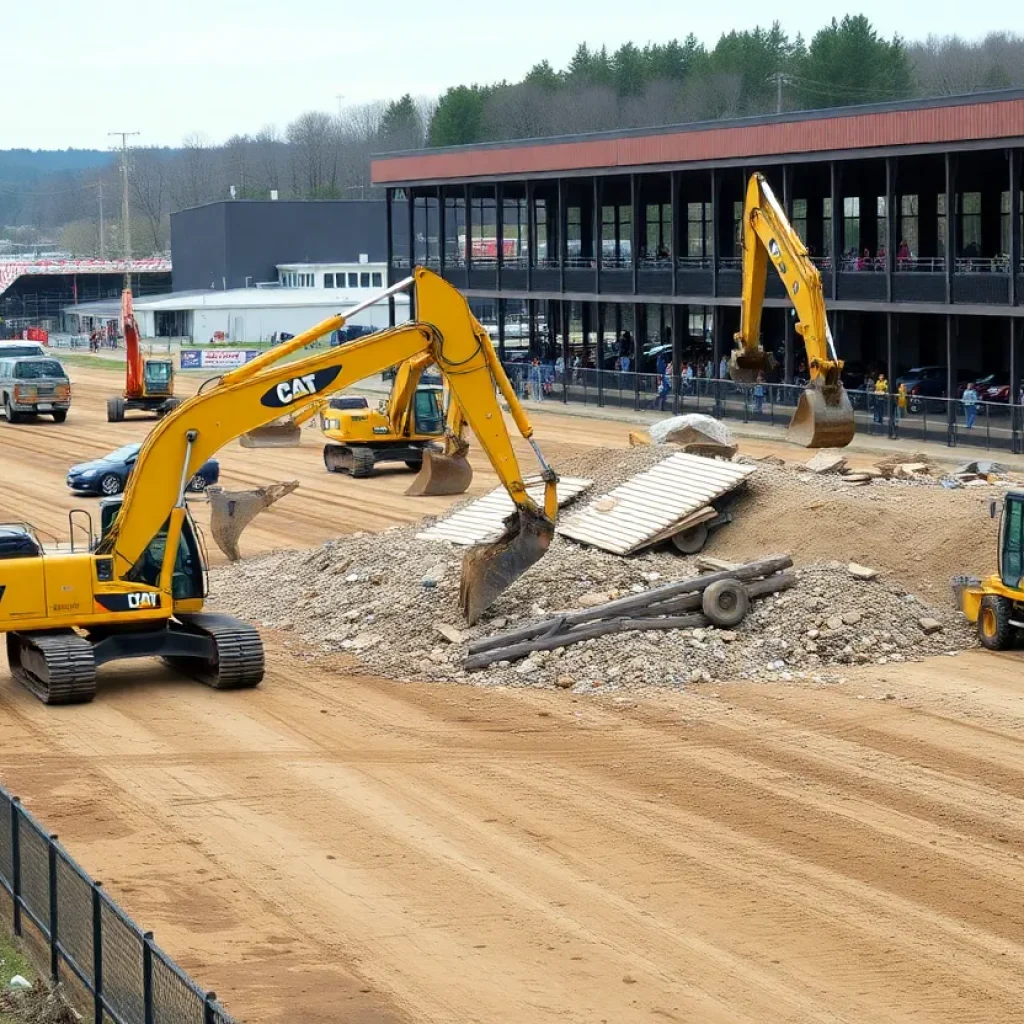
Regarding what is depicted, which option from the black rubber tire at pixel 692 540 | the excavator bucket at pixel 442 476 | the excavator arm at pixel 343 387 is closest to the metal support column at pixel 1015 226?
the excavator bucket at pixel 442 476

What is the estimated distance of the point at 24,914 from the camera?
13297 mm

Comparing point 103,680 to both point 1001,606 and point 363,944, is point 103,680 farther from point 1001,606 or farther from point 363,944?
point 1001,606

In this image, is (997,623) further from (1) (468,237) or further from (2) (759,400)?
(1) (468,237)

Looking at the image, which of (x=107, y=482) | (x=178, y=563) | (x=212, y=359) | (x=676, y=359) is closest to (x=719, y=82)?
(x=212, y=359)

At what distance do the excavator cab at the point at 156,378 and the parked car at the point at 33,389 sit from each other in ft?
8.62

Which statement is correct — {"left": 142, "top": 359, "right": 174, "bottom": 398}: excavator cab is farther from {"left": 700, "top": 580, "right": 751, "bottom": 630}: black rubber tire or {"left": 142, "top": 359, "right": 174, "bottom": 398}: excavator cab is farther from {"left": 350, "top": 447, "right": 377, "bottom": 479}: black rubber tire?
{"left": 700, "top": 580, "right": 751, "bottom": 630}: black rubber tire

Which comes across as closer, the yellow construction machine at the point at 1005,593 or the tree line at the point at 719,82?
the yellow construction machine at the point at 1005,593

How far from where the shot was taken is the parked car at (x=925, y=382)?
54250mm

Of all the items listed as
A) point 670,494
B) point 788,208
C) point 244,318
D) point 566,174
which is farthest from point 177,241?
point 670,494

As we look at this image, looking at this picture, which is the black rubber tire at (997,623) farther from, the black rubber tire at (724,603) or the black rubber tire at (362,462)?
the black rubber tire at (362,462)

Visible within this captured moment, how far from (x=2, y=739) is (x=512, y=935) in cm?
831

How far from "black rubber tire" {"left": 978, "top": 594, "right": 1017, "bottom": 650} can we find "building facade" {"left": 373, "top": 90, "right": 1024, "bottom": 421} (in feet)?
80.0

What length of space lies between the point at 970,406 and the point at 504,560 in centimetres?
2592

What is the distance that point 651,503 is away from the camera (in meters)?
27.9
